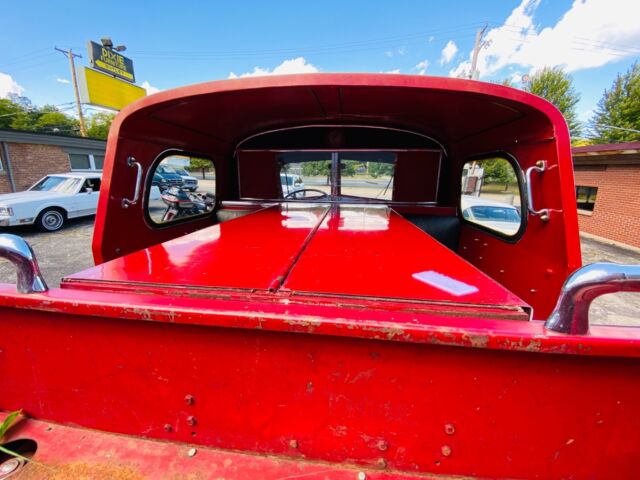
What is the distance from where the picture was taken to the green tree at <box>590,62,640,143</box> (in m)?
27.7

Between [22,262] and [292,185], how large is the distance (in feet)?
10.6

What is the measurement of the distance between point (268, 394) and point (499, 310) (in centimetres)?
91

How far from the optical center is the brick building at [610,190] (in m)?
10.1

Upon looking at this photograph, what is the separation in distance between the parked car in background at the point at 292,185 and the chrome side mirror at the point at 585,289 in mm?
3473

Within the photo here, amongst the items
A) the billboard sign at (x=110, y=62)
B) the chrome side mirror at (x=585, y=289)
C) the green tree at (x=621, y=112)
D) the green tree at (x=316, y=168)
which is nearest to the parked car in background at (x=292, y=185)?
the green tree at (x=316, y=168)

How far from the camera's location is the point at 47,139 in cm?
1429

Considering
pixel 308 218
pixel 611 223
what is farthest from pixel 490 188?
pixel 308 218

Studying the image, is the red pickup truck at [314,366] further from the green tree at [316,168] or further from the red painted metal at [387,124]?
the green tree at [316,168]

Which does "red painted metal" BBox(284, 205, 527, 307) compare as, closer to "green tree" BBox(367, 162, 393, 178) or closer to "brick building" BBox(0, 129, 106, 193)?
"green tree" BBox(367, 162, 393, 178)

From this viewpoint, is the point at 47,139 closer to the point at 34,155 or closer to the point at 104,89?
the point at 34,155

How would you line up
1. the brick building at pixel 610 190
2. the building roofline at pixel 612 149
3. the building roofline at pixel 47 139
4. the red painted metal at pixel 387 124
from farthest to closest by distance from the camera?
the building roofline at pixel 47 139 < the brick building at pixel 610 190 < the building roofline at pixel 612 149 < the red painted metal at pixel 387 124

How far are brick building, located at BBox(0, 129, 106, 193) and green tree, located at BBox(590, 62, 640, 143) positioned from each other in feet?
135

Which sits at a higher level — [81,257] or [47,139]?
[47,139]

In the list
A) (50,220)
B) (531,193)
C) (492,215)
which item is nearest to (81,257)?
→ (50,220)
